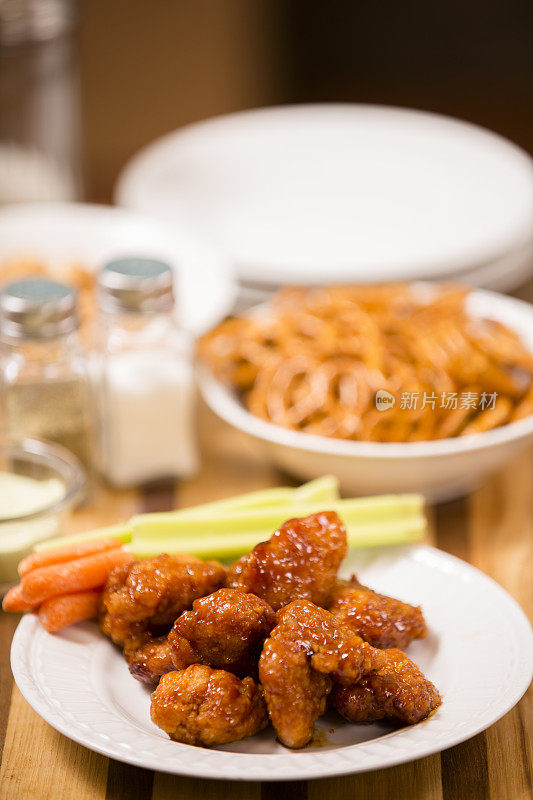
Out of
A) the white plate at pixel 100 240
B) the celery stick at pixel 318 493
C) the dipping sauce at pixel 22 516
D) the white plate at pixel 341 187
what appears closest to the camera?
the dipping sauce at pixel 22 516

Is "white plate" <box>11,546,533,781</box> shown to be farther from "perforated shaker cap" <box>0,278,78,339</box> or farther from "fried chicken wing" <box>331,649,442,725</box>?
"perforated shaker cap" <box>0,278,78,339</box>

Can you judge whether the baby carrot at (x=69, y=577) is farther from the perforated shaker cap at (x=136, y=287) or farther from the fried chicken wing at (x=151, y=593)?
the perforated shaker cap at (x=136, y=287)

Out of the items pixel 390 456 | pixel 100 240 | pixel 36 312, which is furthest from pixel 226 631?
pixel 100 240

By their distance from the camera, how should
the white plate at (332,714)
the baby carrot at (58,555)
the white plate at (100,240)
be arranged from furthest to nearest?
1. the white plate at (100,240)
2. the baby carrot at (58,555)
3. the white plate at (332,714)

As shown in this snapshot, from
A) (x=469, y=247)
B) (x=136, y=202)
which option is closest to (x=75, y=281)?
(x=136, y=202)

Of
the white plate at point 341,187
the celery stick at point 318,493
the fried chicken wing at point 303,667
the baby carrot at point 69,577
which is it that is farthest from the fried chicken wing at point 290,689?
the white plate at point 341,187

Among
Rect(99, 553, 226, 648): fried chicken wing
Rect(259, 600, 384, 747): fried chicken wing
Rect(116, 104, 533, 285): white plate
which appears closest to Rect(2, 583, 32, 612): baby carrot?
Rect(99, 553, 226, 648): fried chicken wing

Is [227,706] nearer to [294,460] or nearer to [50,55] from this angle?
[294,460]

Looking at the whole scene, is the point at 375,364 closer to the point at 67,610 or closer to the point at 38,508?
the point at 38,508
